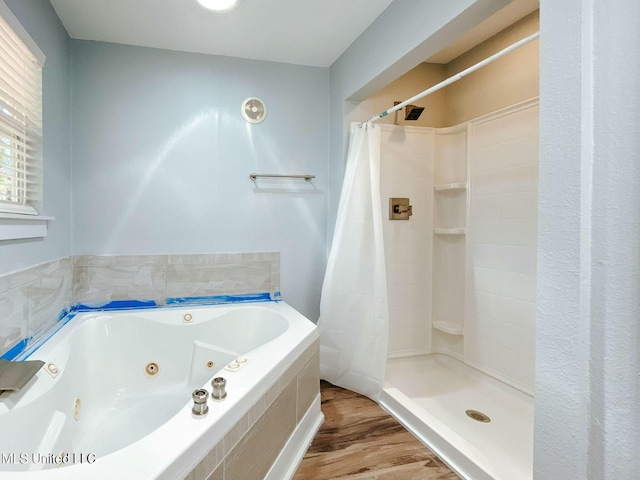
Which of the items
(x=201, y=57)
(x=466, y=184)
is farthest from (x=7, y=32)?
(x=466, y=184)

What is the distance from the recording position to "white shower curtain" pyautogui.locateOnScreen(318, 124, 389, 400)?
7.21 feet

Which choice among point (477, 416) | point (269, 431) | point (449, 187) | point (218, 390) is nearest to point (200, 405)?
point (218, 390)

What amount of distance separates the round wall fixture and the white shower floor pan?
202 cm

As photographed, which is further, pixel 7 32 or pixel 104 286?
pixel 104 286

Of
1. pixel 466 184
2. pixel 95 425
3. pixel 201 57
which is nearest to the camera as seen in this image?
pixel 95 425

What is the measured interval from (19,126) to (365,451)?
221 centimetres

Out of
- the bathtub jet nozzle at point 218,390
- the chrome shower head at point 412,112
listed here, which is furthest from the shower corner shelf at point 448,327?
the bathtub jet nozzle at point 218,390

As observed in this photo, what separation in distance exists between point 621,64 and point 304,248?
2096 millimetres

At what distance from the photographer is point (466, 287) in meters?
2.55

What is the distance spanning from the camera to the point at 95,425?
1621 millimetres

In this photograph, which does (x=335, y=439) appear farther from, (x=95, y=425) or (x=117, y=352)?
(x=117, y=352)

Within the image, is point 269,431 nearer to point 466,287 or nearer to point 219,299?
point 219,299

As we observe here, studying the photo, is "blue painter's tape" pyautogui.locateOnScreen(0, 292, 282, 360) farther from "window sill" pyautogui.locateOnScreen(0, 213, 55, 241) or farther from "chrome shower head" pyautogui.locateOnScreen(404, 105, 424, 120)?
"chrome shower head" pyautogui.locateOnScreen(404, 105, 424, 120)

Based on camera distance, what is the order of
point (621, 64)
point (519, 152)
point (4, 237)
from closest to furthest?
point (621, 64) < point (4, 237) < point (519, 152)
